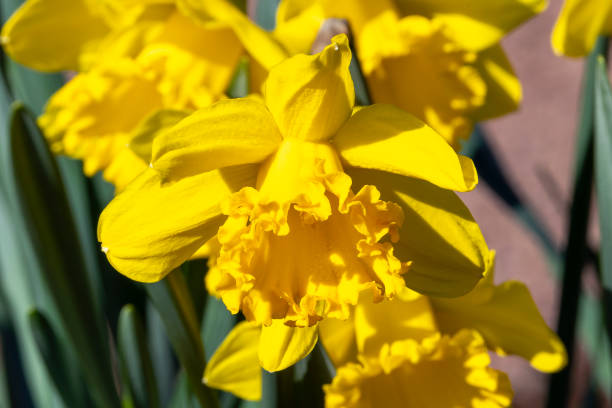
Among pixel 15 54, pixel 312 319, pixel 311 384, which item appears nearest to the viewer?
pixel 312 319

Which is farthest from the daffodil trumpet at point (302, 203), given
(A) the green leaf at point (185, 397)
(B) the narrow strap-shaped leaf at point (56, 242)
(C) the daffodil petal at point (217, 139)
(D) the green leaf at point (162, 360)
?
(D) the green leaf at point (162, 360)

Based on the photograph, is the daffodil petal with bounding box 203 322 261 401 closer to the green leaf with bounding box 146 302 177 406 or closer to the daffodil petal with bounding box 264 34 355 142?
the daffodil petal with bounding box 264 34 355 142

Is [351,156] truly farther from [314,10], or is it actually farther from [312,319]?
[314,10]

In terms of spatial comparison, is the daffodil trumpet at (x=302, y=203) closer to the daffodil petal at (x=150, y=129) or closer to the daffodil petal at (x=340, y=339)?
the daffodil petal at (x=150, y=129)

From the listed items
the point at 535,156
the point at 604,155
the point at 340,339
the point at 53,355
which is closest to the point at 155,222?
the point at 340,339

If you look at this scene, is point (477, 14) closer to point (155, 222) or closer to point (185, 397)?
point (155, 222)

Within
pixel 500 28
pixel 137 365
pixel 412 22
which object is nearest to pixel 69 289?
pixel 137 365
